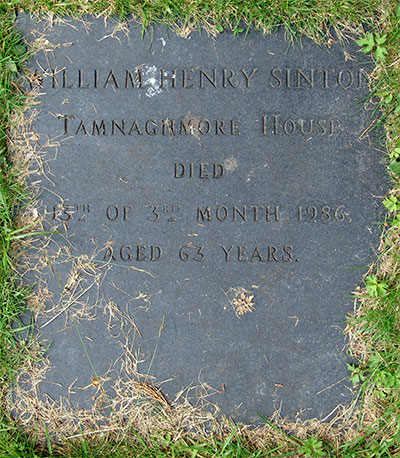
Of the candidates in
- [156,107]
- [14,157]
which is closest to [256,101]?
[156,107]

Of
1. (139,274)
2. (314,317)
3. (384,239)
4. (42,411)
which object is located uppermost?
(384,239)

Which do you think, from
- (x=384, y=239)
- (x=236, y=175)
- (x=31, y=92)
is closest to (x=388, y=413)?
(x=384, y=239)

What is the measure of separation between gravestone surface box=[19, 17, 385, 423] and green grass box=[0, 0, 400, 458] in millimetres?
93

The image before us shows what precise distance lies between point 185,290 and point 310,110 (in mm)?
1195

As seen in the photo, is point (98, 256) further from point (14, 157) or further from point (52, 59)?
point (52, 59)

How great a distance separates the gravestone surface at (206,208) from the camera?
2.08 meters

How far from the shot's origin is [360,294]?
2090mm

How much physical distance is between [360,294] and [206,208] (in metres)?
0.95

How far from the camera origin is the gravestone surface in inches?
81.9

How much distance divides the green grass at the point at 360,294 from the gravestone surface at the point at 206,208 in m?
0.09

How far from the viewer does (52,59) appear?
212cm

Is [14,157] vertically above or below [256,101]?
below

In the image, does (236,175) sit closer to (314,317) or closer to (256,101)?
(256,101)

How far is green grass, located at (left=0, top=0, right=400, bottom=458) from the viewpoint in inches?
80.5
